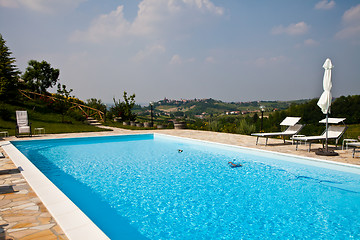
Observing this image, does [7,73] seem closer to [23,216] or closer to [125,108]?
[125,108]

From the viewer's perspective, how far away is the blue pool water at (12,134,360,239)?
3160mm

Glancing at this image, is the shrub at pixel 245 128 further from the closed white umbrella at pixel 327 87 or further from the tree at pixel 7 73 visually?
the tree at pixel 7 73

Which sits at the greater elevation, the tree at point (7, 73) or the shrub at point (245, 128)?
the tree at point (7, 73)

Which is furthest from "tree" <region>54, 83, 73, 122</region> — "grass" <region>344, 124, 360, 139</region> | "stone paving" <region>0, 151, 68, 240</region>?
"grass" <region>344, 124, 360, 139</region>

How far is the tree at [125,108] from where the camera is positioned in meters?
19.2

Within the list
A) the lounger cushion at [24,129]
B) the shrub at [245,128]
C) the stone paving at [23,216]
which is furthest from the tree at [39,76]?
the stone paving at [23,216]

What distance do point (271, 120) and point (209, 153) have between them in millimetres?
7437

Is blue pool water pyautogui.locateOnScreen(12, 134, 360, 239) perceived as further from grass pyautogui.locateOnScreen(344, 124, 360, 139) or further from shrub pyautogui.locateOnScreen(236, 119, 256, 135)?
shrub pyautogui.locateOnScreen(236, 119, 256, 135)

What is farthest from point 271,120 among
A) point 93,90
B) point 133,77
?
point 93,90

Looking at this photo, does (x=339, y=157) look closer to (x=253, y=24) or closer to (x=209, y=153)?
(x=209, y=153)

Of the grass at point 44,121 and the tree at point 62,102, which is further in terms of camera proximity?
the tree at point 62,102

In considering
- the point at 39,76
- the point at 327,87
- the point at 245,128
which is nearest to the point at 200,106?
the point at 39,76

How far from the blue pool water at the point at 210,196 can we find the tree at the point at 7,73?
1261cm

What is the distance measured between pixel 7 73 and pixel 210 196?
761 inches
